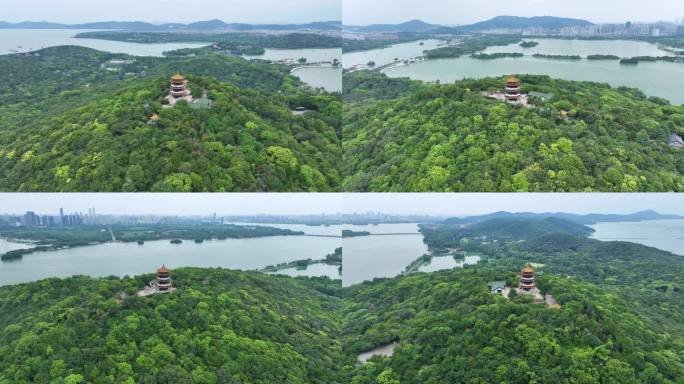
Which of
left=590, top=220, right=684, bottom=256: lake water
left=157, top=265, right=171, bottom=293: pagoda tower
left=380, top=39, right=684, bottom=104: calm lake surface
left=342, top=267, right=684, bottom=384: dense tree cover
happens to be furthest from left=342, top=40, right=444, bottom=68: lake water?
left=157, top=265, right=171, bottom=293: pagoda tower

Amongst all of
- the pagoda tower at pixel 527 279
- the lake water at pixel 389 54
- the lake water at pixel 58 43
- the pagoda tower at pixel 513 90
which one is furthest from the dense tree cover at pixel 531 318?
the lake water at pixel 58 43

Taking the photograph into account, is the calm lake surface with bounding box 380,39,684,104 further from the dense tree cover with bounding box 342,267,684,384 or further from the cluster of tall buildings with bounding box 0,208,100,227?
the cluster of tall buildings with bounding box 0,208,100,227

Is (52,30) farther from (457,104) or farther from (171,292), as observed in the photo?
(457,104)

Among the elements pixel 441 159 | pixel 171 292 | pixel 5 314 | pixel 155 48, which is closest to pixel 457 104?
pixel 441 159

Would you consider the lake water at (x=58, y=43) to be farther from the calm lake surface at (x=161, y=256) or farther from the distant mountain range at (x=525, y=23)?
the distant mountain range at (x=525, y=23)

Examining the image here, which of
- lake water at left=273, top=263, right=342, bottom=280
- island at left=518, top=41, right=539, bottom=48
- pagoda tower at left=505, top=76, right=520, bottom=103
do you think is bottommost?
lake water at left=273, top=263, right=342, bottom=280

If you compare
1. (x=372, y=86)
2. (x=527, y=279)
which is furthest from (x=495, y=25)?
(x=527, y=279)
